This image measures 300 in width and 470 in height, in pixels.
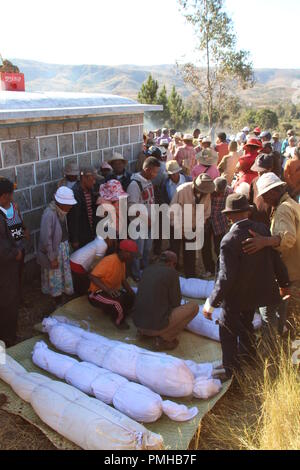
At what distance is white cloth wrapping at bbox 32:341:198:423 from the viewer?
3.24 metres

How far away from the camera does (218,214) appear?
5832 mm

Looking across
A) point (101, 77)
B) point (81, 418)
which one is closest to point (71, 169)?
point (81, 418)

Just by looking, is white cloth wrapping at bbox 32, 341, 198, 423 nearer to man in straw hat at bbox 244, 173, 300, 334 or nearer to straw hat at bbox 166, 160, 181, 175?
man in straw hat at bbox 244, 173, 300, 334

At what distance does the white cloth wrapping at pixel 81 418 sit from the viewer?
280 centimetres

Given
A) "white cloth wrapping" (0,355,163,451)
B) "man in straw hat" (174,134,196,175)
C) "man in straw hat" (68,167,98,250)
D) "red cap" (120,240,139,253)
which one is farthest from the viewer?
"man in straw hat" (174,134,196,175)

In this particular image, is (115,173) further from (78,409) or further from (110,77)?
(110,77)

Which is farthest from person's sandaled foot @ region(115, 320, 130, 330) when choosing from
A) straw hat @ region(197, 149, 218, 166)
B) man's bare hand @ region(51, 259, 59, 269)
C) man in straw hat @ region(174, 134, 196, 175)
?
man in straw hat @ region(174, 134, 196, 175)

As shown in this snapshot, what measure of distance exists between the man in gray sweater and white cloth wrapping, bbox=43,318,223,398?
1.45 ft

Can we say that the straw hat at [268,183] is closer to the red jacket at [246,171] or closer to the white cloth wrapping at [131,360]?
the white cloth wrapping at [131,360]

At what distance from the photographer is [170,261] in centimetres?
445

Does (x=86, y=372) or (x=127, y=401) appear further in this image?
(x=86, y=372)

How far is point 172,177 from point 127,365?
3487 millimetres

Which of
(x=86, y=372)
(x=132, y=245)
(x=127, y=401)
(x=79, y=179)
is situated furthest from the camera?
(x=79, y=179)

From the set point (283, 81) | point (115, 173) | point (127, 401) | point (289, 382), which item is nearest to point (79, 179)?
point (115, 173)
